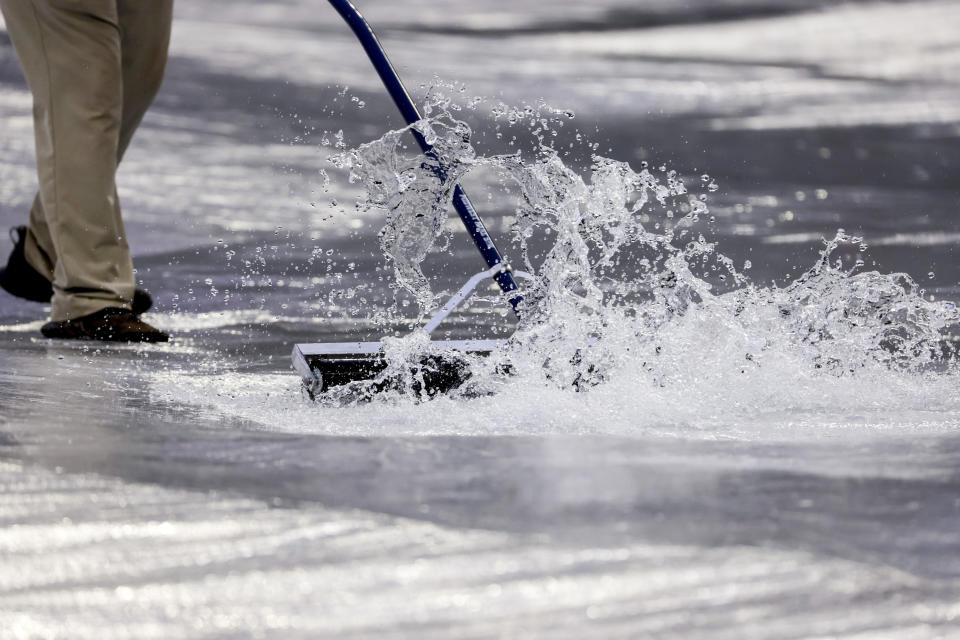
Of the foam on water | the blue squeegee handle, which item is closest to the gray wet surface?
the foam on water

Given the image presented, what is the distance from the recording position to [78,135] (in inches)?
126

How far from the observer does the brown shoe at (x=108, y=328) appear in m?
3.15

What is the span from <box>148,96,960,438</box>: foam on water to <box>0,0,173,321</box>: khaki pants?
2.31ft

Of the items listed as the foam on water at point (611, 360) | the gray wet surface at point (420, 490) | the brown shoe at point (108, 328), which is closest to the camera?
the gray wet surface at point (420, 490)

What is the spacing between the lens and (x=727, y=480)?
176 cm

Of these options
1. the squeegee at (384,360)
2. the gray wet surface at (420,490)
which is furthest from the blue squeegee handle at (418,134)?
the gray wet surface at (420,490)

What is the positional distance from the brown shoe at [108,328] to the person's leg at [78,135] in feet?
0.08

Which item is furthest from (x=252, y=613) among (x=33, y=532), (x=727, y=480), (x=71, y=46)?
(x=71, y=46)

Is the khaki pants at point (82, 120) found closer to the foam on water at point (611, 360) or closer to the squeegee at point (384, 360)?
the foam on water at point (611, 360)

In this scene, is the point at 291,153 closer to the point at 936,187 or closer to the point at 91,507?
the point at 936,187

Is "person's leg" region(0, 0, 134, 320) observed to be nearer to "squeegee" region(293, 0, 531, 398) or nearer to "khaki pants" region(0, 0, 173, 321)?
"khaki pants" region(0, 0, 173, 321)

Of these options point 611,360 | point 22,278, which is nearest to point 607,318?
point 611,360

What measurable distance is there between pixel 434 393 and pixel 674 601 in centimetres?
110

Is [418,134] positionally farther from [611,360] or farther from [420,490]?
[420,490]
